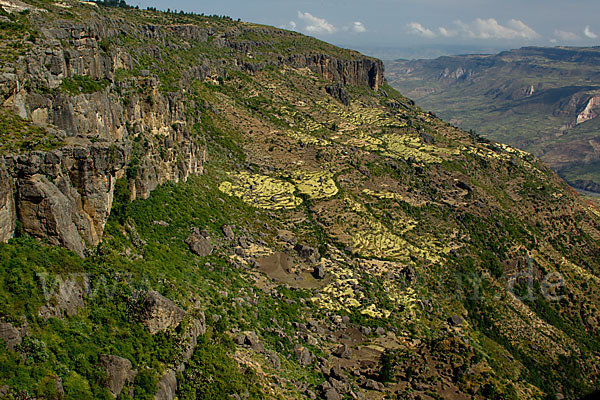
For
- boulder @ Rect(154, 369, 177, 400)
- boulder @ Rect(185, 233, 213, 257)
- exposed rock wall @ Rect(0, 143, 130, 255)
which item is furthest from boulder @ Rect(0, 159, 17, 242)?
boulder @ Rect(185, 233, 213, 257)

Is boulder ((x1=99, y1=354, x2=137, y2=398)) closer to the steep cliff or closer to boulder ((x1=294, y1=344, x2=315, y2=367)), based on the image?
the steep cliff

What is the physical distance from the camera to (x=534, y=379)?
57344 millimetres

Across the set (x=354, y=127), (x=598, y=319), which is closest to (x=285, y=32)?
(x=354, y=127)

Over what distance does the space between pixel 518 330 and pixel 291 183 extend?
41.1 meters

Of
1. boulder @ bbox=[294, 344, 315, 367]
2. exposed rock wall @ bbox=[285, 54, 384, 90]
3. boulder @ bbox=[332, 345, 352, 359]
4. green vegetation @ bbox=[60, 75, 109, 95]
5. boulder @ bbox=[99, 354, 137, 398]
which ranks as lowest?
boulder @ bbox=[332, 345, 352, 359]

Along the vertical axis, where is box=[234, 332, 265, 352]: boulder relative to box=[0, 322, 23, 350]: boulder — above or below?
below

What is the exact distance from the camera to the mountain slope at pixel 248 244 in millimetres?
28031

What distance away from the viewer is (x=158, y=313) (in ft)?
102

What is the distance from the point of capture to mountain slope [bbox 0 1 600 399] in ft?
92.0

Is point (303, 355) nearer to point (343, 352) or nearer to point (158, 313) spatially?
point (343, 352)

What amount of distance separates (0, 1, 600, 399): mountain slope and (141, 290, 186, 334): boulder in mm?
161

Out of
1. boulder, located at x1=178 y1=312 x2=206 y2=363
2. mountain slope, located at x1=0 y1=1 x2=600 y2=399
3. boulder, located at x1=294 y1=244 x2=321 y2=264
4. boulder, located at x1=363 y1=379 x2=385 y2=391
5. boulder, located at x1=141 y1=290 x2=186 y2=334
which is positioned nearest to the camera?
mountain slope, located at x1=0 y1=1 x2=600 y2=399

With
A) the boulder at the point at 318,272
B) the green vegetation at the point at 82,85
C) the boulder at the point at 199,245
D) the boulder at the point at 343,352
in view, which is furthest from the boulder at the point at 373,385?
the green vegetation at the point at 82,85

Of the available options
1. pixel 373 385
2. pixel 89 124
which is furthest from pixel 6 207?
pixel 373 385
